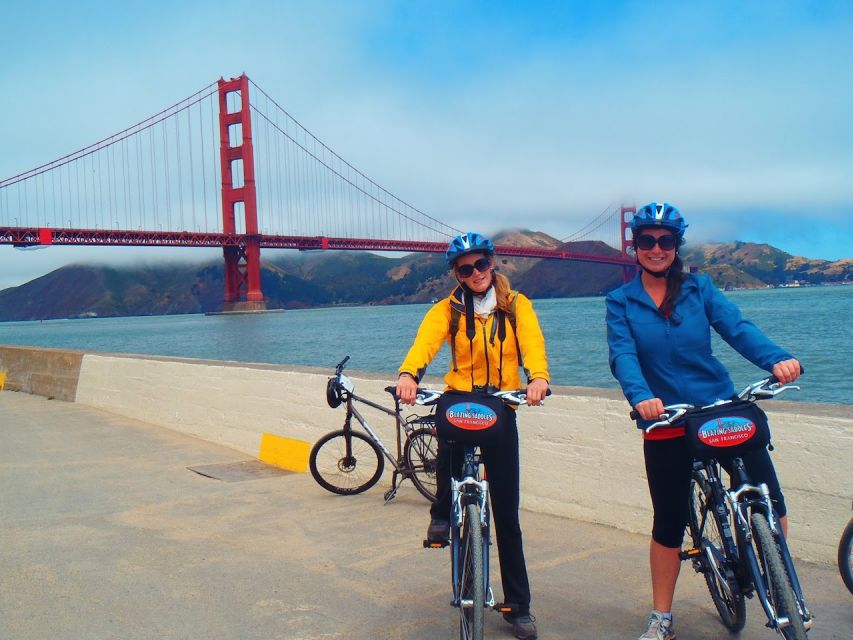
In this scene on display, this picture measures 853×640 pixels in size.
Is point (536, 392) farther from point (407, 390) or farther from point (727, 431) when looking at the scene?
point (727, 431)

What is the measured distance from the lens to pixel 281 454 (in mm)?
7219

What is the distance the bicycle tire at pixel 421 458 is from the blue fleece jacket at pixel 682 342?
2853mm

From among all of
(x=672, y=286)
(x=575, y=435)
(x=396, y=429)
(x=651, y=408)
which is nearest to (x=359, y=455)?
(x=396, y=429)

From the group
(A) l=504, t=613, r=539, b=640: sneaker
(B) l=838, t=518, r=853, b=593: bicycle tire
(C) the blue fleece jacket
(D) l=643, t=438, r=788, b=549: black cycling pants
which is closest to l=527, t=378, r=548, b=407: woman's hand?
(C) the blue fleece jacket

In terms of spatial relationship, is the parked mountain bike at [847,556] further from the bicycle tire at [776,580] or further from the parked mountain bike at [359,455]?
the parked mountain bike at [359,455]

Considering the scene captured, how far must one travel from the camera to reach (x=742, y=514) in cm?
280

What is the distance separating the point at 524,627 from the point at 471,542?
56 cm

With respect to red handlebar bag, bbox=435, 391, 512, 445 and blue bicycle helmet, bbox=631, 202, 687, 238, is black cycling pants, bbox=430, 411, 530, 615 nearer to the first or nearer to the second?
red handlebar bag, bbox=435, 391, 512, 445

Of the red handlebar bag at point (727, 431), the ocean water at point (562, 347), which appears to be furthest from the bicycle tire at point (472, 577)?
the ocean water at point (562, 347)

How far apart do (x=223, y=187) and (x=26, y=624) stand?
70.9 meters

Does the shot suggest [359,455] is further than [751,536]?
Yes

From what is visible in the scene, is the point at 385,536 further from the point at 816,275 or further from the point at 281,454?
the point at 816,275

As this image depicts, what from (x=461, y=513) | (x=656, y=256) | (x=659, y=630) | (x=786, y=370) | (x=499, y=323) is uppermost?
(x=656, y=256)

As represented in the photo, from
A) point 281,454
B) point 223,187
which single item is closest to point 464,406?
point 281,454
